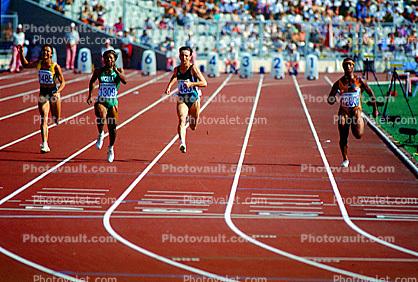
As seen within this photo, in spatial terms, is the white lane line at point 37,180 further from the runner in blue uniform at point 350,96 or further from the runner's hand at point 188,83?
the runner in blue uniform at point 350,96

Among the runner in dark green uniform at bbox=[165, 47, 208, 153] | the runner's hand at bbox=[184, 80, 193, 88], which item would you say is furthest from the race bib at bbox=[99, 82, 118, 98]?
the runner's hand at bbox=[184, 80, 193, 88]

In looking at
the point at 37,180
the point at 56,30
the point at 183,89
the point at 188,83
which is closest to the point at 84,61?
the point at 56,30

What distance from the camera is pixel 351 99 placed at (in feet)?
54.2

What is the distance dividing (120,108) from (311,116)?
519 centimetres

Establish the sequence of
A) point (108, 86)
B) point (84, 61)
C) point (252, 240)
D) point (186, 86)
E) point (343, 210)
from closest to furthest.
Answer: point (252, 240) → point (343, 210) → point (108, 86) → point (186, 86) → point (84, 61)

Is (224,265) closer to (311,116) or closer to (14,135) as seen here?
(14,135)

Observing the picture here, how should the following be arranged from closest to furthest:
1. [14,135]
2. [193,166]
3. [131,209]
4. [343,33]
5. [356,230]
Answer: [356,230], [131,209], [193,166], [14,135], [343,33]

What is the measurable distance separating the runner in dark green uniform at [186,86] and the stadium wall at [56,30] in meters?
27.5

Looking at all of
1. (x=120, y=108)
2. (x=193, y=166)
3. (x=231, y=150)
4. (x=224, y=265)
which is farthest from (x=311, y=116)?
(x=224, y=265)

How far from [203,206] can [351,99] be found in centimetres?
407

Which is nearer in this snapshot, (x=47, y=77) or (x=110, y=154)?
(x=110, y=154)

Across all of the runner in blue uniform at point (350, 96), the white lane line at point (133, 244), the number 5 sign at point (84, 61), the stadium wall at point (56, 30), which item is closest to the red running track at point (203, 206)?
the white lane line at point (133, 244)

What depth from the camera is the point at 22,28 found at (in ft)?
147

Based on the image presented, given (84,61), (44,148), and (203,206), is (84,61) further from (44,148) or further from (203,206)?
(203,206)
